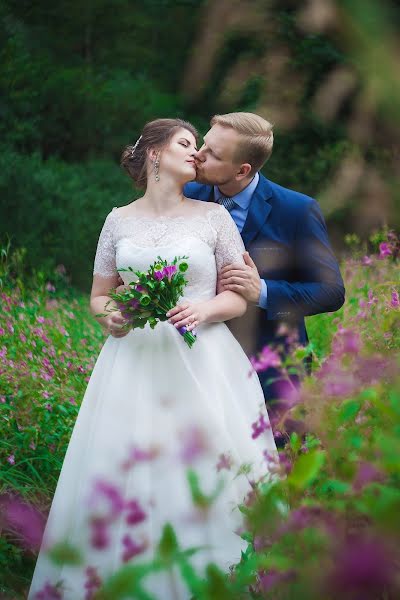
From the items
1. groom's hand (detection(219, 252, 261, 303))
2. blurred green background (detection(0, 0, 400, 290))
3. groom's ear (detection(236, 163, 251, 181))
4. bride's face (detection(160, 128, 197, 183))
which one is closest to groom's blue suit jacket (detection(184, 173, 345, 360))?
groom's ear (detection(236, 163, 251, 181))

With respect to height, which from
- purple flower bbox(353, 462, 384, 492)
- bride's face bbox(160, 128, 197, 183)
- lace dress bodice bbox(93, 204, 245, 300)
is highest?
purple flower bbox(353, 462, 384, 492)

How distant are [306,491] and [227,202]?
6.03 ft

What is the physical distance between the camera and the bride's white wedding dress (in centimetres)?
248

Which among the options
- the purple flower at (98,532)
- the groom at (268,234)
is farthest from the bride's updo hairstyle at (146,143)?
the purple flower at (98,532)

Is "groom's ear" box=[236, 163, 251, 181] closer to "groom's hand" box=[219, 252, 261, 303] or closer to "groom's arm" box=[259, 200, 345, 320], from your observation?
"groom's arm" box=[259, 200, 345, 320]

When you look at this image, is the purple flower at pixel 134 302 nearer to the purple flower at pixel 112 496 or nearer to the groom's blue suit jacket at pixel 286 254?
the groom's blue suit jacket at pixel 286 254

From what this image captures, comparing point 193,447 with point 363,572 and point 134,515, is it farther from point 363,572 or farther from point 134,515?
point 363,572

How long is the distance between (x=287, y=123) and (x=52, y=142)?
43.3ft

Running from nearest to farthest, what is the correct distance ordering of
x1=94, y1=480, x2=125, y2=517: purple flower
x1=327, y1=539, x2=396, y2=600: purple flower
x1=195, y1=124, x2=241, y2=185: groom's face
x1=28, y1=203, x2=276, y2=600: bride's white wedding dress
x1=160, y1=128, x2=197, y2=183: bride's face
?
x1=327, y1=539, x2=396, y2=600: purple flower < x1=94, y1=480, x2=125, y2=517: purple flower < x1=28, y1=203, x2=276, y2=600: bride's white wedding dress < x1=160, y1=128, x2=197, y2=183: bride's face < x1=195, y1=124, x2=241, y2=185: groom's face

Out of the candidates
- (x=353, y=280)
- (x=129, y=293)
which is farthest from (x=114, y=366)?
(x=353, y=280)

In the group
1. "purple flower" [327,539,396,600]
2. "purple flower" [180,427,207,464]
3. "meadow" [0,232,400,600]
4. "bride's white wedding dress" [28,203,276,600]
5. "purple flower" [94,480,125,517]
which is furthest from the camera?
"bride's white wedding dress" [28,203,276,600]

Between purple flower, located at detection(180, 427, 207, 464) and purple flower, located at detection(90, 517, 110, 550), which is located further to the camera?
purple flower, located at detection(180, 427, 207, 464)

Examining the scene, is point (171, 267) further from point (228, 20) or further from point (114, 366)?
point (228, 20)

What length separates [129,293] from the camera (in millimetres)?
2596
